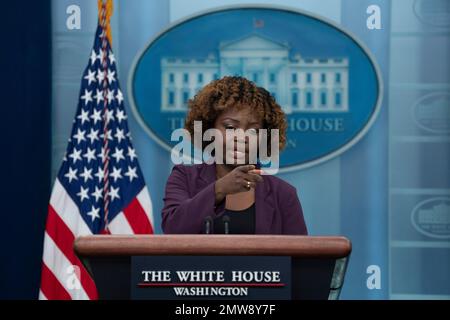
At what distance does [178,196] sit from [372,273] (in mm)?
2309

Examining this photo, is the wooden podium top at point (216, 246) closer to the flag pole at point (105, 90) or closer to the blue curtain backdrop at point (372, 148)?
the flag pole at point (105, 90)

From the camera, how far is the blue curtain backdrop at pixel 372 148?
3990 millimetres

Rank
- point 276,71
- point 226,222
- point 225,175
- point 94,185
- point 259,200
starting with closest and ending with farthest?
point 226,222 → point 225,175 → point 259,200 → point 94,185 → point 276,71

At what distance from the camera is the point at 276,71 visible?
13.1 feet

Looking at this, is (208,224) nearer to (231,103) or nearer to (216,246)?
(216,246)

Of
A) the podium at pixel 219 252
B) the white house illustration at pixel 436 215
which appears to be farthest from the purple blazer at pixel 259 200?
the white house illustration at pixel 436 215

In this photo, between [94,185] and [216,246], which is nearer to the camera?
[216,246]

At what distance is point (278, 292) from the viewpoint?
1558 mm

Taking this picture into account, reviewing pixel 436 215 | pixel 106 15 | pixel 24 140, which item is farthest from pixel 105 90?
pixel 436 215

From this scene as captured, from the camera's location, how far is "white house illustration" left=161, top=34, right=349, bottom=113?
3.99m

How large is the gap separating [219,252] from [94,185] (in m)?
2.31

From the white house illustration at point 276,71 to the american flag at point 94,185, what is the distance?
1.12 ft

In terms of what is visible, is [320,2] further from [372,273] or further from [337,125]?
[372,273]
